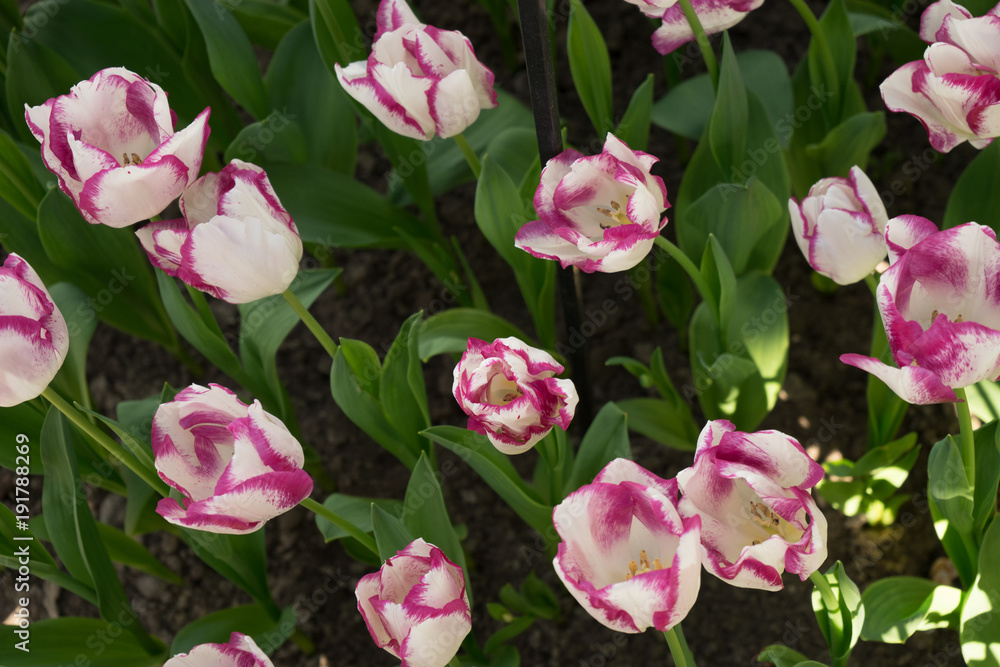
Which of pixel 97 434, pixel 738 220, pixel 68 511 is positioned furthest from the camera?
pixel 738 220

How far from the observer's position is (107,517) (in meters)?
1.55

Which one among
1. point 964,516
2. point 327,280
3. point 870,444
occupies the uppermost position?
point 327,280

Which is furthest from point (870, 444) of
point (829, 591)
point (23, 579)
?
point (23, 579)

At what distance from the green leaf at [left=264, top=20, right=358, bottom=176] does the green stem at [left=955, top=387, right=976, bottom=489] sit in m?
1.01

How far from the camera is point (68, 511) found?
1.10 m

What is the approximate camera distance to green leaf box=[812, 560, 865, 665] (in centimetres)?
90

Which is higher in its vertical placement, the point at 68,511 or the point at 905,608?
the point at 68,511

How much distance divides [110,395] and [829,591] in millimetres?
1307

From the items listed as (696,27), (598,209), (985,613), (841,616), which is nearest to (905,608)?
(985,613)

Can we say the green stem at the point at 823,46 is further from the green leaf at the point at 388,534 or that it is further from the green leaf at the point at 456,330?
the green leaf at the point at 388,534

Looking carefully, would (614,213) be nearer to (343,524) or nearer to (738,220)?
(738,220)

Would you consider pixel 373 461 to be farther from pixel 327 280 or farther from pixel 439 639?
pixel 439 639

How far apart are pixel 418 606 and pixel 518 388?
224mm

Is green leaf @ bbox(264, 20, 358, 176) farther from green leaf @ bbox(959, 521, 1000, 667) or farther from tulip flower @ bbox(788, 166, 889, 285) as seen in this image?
green leaf @ bbox(959, 521, 1000, 667)
